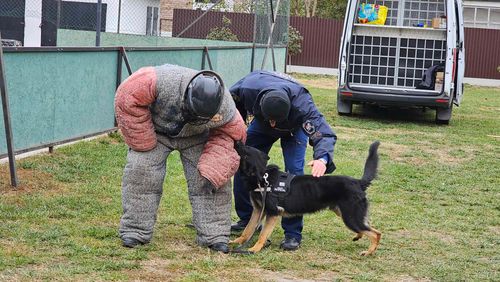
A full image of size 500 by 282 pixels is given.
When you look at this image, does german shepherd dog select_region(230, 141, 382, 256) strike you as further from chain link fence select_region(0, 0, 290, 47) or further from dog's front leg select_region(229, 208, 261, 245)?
chain link fence select_region(0, 0, 290, 47)

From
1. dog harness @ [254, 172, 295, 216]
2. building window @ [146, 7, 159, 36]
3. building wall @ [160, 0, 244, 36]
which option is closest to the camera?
dog harness @ [254, 172, 295, 216]

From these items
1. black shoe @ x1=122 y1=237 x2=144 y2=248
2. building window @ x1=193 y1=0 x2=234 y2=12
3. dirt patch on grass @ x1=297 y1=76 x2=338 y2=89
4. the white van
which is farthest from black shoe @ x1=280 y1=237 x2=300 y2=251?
building window @ x1=193 y1=0 x2=234 y2=12

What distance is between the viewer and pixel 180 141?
6484 mm

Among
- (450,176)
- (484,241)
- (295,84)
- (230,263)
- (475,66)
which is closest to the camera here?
(230,263)

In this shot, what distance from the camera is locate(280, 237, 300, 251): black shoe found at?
6.77m

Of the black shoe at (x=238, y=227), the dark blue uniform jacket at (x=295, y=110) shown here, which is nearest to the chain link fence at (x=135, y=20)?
the black shoe at (x=238, y=227)

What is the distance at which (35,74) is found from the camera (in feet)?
31.2

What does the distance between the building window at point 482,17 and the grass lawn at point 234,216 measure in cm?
2434

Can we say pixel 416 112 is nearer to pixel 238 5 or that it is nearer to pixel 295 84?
pixel 238 5

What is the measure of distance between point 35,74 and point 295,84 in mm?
3895

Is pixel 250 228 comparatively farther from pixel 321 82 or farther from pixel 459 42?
pixel 321 82

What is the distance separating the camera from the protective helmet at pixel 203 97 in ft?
19.3

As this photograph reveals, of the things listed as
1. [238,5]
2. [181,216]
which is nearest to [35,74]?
[181,216]

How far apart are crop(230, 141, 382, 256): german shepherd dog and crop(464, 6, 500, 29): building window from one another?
101 feet
